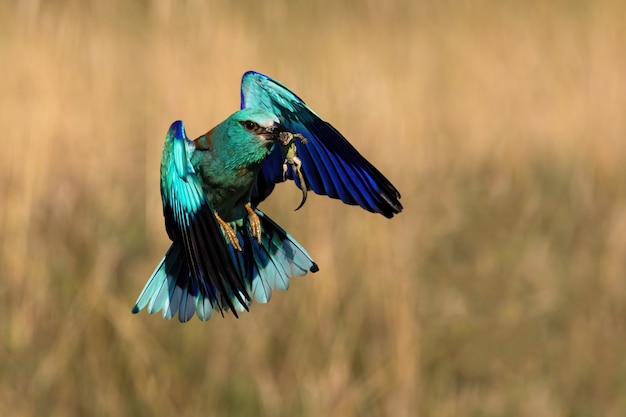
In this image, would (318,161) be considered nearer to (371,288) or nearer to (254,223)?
(254,223)

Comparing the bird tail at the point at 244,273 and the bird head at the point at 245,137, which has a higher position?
the bird head at the point at 245,137

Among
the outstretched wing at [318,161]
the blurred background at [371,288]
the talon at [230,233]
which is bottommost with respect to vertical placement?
the blurred background at [371,288]

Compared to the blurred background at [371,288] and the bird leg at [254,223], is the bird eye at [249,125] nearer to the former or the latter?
the bird leg at [254,223]

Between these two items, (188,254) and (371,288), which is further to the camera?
(371,288)

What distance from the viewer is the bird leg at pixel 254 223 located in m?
0.44

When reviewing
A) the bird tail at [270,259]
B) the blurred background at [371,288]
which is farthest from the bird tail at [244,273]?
the blurred background at [371,288]

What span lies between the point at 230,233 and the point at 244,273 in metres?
0.02

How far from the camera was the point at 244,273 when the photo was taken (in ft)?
1.35

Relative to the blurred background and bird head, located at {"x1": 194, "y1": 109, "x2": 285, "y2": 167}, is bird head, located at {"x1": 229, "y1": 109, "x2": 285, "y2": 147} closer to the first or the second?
bird head, located at {"x1": 194, "y1": 109, "x2": 285, "y2": 167}

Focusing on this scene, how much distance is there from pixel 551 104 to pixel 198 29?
5.43 metres

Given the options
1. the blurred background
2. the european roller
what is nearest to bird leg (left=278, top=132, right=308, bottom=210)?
the european roller

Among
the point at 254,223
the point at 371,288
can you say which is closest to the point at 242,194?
the point at 254,223

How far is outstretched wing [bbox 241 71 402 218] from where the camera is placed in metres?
0.42

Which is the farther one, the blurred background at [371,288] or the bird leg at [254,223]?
the blurred background at [371,288]
